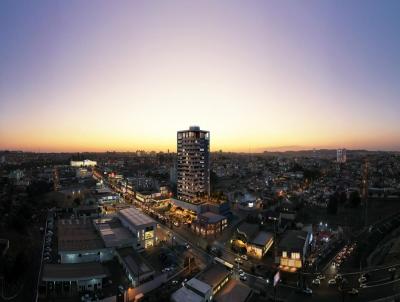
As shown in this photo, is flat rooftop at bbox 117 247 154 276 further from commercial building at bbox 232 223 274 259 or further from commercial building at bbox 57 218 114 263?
commercial building at bbox 232 223 274 259

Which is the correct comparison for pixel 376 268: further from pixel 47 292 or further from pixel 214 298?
pixel 47 292

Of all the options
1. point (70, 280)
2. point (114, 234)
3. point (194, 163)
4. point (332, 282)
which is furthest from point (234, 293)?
point (194, 163)

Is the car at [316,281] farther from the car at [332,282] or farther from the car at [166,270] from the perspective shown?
the car at [166,270]

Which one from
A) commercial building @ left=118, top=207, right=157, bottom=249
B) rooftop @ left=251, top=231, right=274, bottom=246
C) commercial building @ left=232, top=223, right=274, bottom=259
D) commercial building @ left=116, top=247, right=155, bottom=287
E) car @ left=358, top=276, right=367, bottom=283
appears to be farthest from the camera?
commercial building @ left=118, top=207, right=157, bottom=249

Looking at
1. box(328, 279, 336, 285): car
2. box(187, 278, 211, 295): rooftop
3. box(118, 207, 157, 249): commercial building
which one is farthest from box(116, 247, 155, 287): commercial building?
box(328, 279, 336, 285): car

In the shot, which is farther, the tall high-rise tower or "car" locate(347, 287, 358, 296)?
the tall high-rise tower

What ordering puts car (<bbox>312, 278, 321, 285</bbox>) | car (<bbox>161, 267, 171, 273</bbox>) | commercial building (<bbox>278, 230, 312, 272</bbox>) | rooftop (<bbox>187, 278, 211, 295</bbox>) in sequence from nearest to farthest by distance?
rooftop (<bbox>187, 278, 211, 295</bbox>) → car (<bbox>312, 278, 321, 285</bbox>) → car (<bbox>161, 267, 171, 273</bbox>) → commercial building (<bbox>278, 230, 312, 272</bbox>)

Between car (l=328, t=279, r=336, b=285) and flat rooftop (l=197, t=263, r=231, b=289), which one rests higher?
flat rooftop (l=197, t=263, r=231, b=289)
